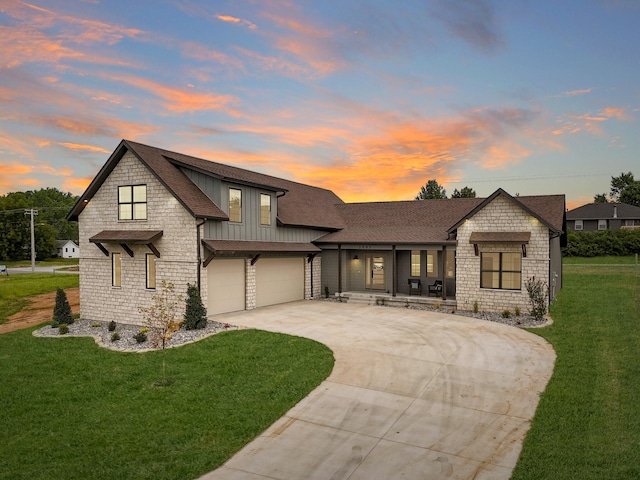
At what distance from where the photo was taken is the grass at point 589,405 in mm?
5969

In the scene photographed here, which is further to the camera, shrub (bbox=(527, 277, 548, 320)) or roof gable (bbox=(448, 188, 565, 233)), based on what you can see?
roof gable (bbox=(448, 188, 565, 233))

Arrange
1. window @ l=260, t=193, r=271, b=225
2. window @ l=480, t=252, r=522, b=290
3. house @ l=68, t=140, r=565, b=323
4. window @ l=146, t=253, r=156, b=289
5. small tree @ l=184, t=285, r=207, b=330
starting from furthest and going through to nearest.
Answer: window @ l=260, t=193, r=271, b=225 < window @ l=480, t=252, r=522, b=290 < window @ l=146, t=253, r=156, b=289 < house @ l=68, t=140, r=565, b=323 < small tree @ l=184, t=285, r=207, b=330

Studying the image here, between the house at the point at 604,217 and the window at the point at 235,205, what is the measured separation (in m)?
59.2

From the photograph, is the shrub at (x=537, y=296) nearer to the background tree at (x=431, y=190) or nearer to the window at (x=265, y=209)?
the window at (x=265, y=209)

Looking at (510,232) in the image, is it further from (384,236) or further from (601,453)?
(601,453)

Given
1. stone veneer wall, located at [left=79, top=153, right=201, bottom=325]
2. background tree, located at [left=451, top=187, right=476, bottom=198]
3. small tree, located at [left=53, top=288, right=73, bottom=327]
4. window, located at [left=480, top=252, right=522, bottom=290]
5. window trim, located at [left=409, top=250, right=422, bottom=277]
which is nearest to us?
stone veneer wall, located at [left=79, top=153, right=201, bottom=325]

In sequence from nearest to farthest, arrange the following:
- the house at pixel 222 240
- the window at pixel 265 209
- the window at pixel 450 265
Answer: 1. the house at pixel 222 240
2. the window at pixel 265 209
3. the window at pixel 450 265

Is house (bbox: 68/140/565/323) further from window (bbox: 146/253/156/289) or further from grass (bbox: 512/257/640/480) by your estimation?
grass (bbox: 512/257/640/480)

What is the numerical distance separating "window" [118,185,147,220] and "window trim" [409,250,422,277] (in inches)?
574

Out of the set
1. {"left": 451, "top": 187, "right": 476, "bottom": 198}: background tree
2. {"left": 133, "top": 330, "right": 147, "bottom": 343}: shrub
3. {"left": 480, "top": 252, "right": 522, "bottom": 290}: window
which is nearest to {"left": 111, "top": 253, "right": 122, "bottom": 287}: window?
{"left": 133, "top": 330, "right": 147, "bottom": 343}: shrub

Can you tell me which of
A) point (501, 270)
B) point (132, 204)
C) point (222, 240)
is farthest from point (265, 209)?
point (501, 270)

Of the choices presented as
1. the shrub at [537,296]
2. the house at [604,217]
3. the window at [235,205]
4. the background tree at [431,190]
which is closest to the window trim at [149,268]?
the window at [235,205]

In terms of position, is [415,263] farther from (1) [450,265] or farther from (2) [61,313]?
(2) [61,313]

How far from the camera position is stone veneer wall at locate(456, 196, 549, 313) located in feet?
60.0
